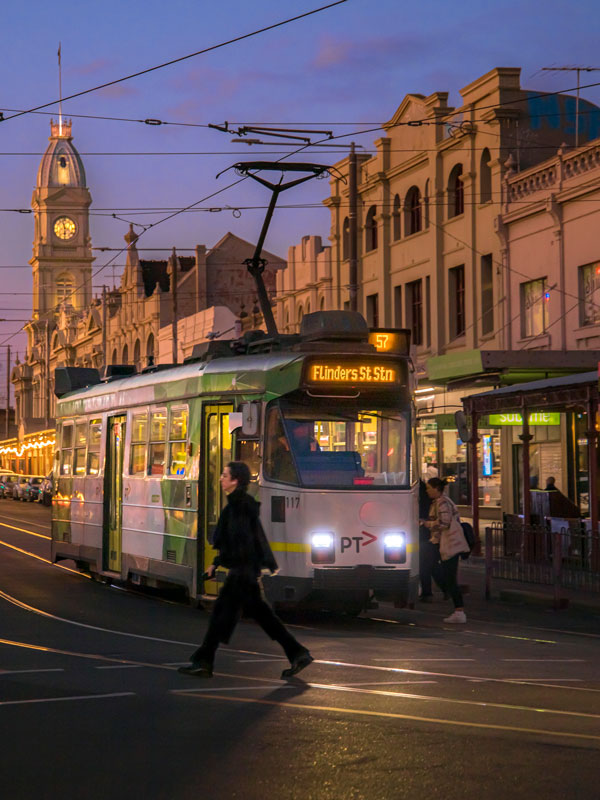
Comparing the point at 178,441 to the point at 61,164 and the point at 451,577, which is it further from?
the point at 61,164

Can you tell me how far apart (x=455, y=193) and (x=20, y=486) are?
139 ft

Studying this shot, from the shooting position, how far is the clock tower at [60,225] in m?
177

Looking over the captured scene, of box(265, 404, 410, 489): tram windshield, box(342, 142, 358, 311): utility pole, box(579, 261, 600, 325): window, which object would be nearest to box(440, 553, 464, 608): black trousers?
box(265, 404, 410, 489): tram windshield

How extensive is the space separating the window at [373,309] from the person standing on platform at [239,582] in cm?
3036

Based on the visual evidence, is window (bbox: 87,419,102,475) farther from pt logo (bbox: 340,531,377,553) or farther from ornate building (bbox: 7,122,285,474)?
ornate building (bbox: 7,122,285,474)

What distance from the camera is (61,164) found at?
177875 mm

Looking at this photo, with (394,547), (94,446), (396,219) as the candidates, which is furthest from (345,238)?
(394,547)

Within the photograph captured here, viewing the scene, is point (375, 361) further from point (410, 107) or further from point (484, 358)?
point (410, 107)

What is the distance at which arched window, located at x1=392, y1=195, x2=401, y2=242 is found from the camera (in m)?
38.9

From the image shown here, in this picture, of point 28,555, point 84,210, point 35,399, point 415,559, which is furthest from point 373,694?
point 84,210

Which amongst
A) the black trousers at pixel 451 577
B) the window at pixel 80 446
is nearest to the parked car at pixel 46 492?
the window at pixel 80 446

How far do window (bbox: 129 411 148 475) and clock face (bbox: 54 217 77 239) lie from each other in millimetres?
164357

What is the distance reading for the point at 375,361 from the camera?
14906mm

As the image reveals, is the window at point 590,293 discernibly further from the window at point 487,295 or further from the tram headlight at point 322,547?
the tram headlight at point 322,547
